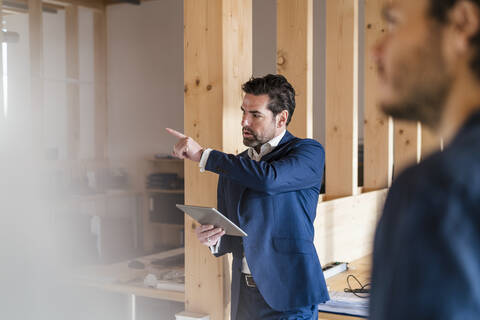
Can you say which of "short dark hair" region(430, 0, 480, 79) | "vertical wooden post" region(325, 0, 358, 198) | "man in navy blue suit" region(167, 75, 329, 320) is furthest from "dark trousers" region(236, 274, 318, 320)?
"vertical wooden post" region(325, 0, 358, 198)

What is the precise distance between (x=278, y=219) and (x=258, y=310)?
331 mm

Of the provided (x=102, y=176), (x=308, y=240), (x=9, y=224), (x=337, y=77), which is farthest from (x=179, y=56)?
(x=308, y=240)

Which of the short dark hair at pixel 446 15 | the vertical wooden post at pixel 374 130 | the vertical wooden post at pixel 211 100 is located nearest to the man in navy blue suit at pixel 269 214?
the vertical wooden post at pixel 211 100

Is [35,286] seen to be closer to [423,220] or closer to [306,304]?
[306,304]

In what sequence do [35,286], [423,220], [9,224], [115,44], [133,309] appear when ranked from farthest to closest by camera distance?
[115,44], [9,224], [35,286], [133,309], [423,220]

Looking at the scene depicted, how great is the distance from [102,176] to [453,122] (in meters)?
8.59

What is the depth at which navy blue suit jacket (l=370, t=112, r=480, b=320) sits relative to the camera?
2.06 ft

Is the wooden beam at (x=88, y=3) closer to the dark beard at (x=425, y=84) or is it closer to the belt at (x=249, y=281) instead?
the belt at (x=249, y=281)

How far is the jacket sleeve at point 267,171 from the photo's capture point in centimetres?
Answer: 215

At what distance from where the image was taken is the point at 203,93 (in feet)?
8.43

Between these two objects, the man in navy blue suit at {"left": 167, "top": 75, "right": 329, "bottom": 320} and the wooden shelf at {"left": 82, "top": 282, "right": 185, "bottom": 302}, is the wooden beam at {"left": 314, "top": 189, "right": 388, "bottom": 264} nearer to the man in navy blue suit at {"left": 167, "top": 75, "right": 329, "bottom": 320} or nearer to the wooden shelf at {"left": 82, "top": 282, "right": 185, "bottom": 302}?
the wooden shelf at {"left": 82, "top": 282, "right": 185, "bottom": 302}

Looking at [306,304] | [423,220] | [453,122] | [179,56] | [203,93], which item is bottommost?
[306,304]

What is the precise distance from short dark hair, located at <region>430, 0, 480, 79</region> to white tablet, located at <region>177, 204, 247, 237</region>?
4.49ft

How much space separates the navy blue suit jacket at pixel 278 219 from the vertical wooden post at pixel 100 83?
290 inches
